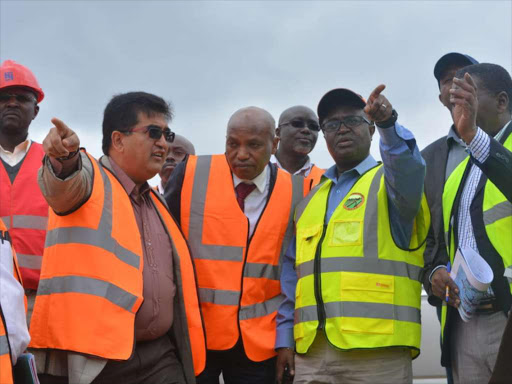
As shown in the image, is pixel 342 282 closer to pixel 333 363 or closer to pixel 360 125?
pixel 333 363

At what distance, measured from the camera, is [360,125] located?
15.6 ft

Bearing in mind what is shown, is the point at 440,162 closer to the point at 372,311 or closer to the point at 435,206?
the point at 435,206

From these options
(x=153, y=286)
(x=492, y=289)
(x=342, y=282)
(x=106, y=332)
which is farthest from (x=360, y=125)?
(x=106, y=332)

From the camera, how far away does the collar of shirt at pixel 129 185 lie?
166 inches

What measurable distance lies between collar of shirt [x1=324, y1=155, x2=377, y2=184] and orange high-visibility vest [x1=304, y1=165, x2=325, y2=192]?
0.38 meters

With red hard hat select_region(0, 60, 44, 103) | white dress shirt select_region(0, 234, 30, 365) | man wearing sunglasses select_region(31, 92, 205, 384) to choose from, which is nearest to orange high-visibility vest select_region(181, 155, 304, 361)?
man wearing sunglasses select_region(31, 92, 205, 384)

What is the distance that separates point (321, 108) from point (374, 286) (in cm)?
137

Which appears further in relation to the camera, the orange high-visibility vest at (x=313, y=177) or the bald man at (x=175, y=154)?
the bald man at (x=175, y=154)

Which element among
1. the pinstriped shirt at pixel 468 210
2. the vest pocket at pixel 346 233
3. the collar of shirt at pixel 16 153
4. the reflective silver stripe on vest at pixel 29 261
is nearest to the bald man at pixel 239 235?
the vest pocket at pixel 346 233

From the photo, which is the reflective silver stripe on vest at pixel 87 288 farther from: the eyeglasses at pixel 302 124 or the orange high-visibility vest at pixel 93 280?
the eyeglasses at pixel 302 124

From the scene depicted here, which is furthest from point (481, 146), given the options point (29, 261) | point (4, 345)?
point (29, 261)

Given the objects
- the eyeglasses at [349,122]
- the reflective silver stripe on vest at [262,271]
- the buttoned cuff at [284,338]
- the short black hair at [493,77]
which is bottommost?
the buttoned cuff at [284,338]

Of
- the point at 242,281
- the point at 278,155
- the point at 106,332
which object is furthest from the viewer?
the point at 278,155

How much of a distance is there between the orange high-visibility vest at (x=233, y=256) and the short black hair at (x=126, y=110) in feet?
2.27
